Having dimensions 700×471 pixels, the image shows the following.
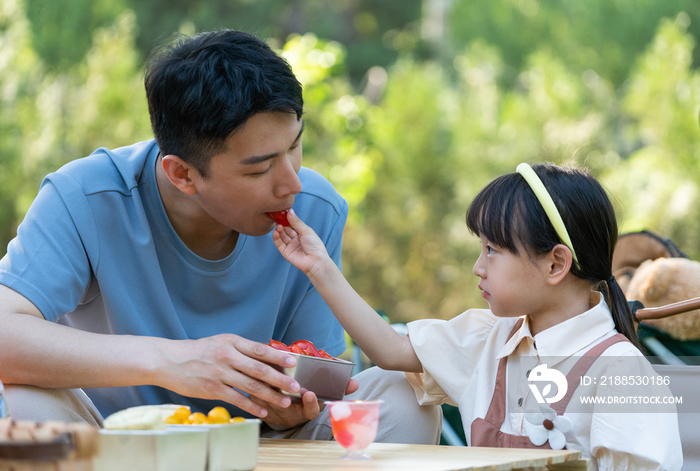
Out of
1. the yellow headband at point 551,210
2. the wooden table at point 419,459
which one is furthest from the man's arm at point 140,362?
the yellow headband at point 551,210

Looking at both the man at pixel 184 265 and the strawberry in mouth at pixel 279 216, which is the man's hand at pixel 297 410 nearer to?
the man at pixel 184 265

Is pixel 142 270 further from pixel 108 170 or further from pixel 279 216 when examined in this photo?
pixel 279 216

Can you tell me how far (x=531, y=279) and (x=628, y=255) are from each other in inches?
49.5

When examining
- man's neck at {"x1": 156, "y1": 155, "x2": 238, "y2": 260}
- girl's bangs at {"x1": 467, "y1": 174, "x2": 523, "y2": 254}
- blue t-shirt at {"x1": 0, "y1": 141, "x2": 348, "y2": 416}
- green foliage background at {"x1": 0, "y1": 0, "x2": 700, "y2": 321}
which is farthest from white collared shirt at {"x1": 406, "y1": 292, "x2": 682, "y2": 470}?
green foliage background at {"x1": 0, "y1": 0, "x2": 700, "y2": 321}

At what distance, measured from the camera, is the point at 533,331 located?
1938mm

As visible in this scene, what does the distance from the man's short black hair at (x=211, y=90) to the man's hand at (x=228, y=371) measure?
597 mm

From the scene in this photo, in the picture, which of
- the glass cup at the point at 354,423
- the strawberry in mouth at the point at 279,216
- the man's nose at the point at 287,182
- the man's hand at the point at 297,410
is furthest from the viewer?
the strawberry in mouth at the point at 279,216

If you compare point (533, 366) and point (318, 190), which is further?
point (318, 190)

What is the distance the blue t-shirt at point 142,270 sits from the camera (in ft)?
6.28

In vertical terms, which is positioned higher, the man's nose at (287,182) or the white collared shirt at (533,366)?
the man's nose at (287,182)

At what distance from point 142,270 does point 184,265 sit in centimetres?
13

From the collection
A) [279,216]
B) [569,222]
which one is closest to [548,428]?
[569,222]

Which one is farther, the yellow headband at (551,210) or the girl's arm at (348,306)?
the girl's arm at (348,306)

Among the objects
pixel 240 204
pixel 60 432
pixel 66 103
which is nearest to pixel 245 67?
pixel 240 204
